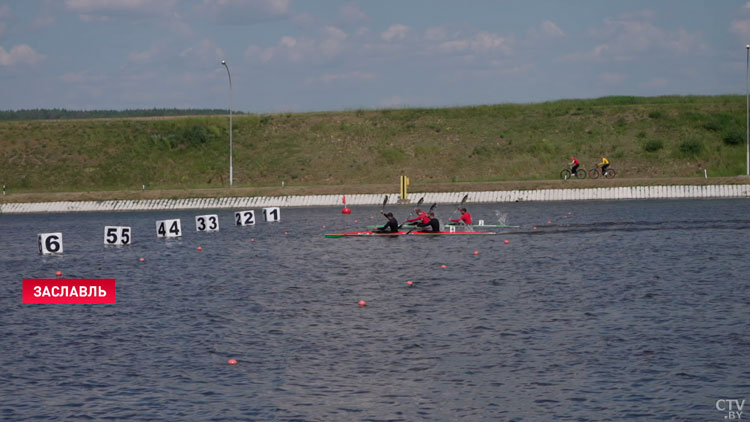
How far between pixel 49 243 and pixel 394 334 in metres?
27.2

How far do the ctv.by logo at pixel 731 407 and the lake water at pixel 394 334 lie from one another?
0.06 m

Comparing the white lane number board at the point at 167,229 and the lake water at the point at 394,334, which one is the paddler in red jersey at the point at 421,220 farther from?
the white lane number board at the point at 167,229

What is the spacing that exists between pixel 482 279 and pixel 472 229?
1687 centimetres

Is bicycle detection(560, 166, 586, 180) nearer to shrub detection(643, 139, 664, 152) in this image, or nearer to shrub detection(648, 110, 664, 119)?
shrub detection(643, 139, 664, 152)

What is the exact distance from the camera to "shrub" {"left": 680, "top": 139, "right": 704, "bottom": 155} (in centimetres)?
9850

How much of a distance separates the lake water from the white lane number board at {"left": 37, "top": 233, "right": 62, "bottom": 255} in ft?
1.96

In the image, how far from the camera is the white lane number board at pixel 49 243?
4500 centimetres

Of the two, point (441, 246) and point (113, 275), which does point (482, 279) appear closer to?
point (441, 246)

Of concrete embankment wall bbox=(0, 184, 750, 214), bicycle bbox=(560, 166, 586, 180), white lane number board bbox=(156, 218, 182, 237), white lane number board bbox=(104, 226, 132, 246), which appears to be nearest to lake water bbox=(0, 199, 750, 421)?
white lane number board bbox=(104, 226, 132, 246)

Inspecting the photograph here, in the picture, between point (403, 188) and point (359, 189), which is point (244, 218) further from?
point (359, 189)

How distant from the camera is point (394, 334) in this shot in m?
23.6

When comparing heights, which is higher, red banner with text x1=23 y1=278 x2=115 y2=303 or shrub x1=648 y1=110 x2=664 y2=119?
shrub x1=648 y1=110 x2=664 y2=119

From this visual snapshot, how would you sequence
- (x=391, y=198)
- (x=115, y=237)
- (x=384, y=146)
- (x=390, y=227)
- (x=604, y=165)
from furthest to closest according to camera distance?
(x=384, y=146) < (x=604, y=165) < (x=391, y=198) < (x=115, y=237) < (x=390, y=227)

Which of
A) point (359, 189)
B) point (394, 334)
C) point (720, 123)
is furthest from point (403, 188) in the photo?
point (394, 334)
